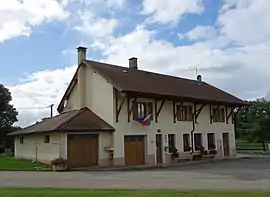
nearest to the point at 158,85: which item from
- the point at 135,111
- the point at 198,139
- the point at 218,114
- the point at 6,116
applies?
the point at 135,111

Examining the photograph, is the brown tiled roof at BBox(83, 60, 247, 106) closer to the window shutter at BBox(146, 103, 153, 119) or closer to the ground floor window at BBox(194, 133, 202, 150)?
the window shutter at BBox(146, 103, 153, 119)

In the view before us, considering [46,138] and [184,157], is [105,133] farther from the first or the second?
[184,157]

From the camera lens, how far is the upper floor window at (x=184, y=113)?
33588 mm

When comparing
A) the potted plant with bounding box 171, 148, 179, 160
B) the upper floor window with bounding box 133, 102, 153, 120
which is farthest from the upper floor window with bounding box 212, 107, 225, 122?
the upper floor window with bounding box 133, 102, 153, 120

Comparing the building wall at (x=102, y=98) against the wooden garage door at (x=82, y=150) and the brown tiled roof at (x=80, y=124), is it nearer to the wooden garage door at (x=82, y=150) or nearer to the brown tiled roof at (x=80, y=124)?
the brown tiled roof at (x=80, y=124)

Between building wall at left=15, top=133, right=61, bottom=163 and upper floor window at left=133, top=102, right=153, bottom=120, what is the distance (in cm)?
628

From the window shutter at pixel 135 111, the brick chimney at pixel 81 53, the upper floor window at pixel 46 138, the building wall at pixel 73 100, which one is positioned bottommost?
the upper floor window at pixel 46 138

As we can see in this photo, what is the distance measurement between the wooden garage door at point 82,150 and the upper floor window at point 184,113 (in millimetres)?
8977

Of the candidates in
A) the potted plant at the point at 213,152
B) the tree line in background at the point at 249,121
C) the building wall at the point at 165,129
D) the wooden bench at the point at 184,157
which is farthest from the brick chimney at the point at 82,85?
the tree line in background at the point at 249,121

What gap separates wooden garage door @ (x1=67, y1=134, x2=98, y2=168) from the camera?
2608 cm

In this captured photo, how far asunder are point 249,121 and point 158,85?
795 inches

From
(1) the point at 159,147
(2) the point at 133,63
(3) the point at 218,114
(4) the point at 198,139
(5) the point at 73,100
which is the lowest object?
(1) the point at 159,147

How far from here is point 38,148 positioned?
29.3m

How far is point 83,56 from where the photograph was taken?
31.7m
